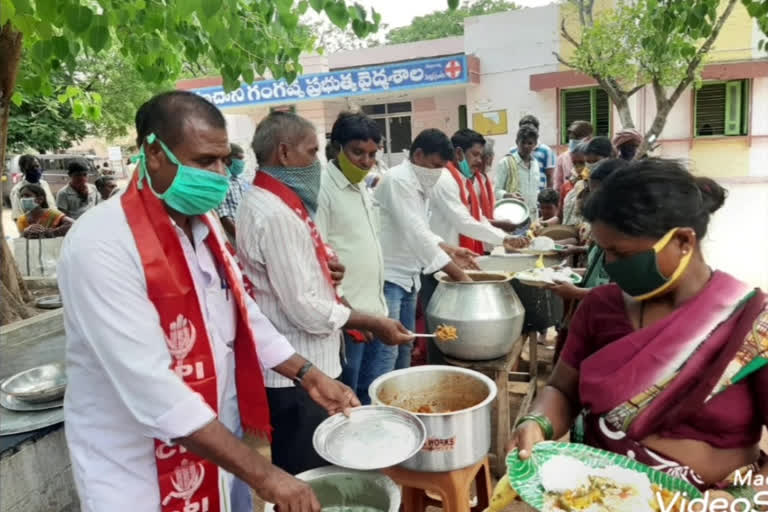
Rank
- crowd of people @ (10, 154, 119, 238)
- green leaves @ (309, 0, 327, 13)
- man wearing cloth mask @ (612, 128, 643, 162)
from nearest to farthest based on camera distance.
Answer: green leaves @ (309, 0, 327, 13) → man wearing cloth mask @ (612, 128, 643, 162) → crowd of people @ (10, 154, 119, 238)

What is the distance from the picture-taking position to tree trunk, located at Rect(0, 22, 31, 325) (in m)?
3.51

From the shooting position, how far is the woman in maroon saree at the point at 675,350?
1322 mm

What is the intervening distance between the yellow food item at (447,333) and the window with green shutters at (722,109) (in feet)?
46.2

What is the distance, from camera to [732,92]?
13.6 metres

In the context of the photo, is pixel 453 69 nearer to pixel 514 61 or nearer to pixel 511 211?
pixel 514 61

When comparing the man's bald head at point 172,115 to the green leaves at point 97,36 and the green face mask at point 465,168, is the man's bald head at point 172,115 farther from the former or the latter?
the green face mask at point 465,168

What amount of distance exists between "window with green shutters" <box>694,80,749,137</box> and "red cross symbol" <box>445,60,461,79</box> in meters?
5.89

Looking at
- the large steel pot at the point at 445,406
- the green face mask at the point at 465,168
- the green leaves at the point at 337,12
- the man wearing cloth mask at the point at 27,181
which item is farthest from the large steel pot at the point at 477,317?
the man wearing cloth mask at the point at 27,181

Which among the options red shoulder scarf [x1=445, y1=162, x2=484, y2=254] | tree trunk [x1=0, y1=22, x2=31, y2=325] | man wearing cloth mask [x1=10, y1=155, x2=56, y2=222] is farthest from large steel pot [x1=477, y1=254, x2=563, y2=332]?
man wearing cloth mask [x1=10, y1=155, x2=56, y2=222]

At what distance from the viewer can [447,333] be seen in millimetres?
2518

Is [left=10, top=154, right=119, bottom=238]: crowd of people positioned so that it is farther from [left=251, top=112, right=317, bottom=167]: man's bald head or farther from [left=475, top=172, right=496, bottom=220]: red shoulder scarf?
[left=251, top=112, right=317, bottom=167]: man's bald head

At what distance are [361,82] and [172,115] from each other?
45.5 ft

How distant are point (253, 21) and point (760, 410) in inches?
133

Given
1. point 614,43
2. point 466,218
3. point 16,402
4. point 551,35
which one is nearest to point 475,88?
point 551,35
